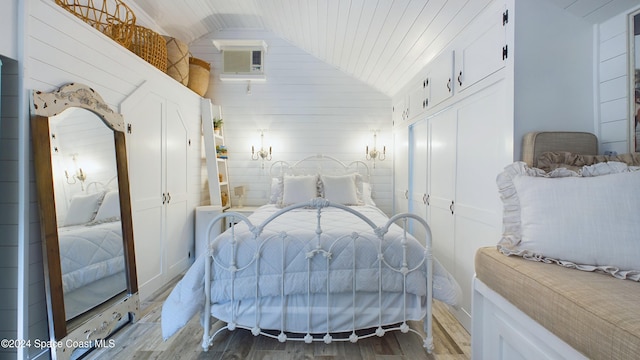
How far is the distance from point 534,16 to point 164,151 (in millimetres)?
3067

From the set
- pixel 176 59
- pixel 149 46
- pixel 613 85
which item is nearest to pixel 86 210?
pixel 149 46

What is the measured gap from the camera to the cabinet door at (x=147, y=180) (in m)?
2.32

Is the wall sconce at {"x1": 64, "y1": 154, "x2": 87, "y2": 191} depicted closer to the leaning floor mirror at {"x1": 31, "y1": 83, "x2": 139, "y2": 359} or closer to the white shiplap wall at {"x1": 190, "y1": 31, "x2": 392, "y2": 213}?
the leaning floor mirror at {"x1": 31, "y1": 83, "x2": 139, "y2": 359}

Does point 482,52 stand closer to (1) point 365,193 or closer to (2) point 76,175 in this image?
(1) point 365,193

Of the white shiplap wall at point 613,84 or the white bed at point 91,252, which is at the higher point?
the white shiplap wall at point 613,84

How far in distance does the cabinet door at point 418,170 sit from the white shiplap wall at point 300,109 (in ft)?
2.28

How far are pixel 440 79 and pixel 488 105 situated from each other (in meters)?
0.73

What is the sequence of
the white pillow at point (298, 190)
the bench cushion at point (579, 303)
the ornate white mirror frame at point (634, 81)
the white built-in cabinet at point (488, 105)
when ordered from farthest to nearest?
the white pillow at point (298, 190), the white built-in cabinet at point (488, 105), the ornate white mirror frame at point (634, 81), the bench cushion at point (579, 303)

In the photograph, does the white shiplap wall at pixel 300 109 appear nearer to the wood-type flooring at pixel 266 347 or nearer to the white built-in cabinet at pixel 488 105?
the white built-in cabinet at pixel 488 105

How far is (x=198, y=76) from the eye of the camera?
138 inches

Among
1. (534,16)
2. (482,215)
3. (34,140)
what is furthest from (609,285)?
(34,140)

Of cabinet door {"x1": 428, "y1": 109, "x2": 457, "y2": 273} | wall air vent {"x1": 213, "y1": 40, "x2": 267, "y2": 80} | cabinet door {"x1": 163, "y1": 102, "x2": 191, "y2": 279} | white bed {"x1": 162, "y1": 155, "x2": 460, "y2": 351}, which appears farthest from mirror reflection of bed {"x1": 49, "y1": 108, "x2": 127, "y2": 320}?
cabinet door {"x1": 428, "y1": 109, "x2": 457, "y2": 273}

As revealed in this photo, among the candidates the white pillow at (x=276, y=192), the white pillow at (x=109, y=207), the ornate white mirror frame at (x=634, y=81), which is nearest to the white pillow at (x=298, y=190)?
the white pillow at (x=276, y=192)

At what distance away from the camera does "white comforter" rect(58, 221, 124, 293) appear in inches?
62.7
